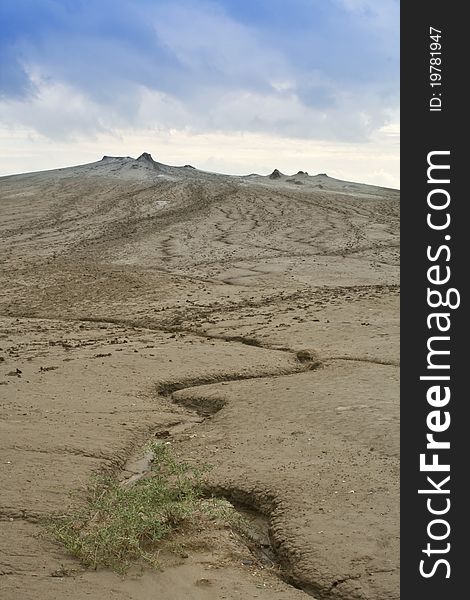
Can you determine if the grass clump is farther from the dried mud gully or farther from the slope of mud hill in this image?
the dried mud gully

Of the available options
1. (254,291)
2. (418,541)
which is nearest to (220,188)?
(254,291)

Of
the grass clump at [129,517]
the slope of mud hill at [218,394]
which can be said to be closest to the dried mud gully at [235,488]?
the slope of mud hill at [218,394]

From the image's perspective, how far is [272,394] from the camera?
18.6 feet

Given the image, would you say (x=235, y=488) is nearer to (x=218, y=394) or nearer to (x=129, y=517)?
(x=129, y=517)

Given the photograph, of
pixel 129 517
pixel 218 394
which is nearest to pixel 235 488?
pixel 129 517

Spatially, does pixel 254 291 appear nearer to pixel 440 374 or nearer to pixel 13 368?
pixel 13 368

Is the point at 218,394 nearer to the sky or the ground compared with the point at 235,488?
nearer to the sky

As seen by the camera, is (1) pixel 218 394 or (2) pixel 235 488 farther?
(1) pixel 218 394

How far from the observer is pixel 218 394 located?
5.75 meters

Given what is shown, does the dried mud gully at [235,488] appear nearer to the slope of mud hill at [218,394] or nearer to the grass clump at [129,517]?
the slope of mud hill at [218,394]

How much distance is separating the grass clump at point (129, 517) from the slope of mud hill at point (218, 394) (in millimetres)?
88

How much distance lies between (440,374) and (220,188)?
17.3 m

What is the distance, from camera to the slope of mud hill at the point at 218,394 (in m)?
3.47

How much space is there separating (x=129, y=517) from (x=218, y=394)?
2232 millimetres
